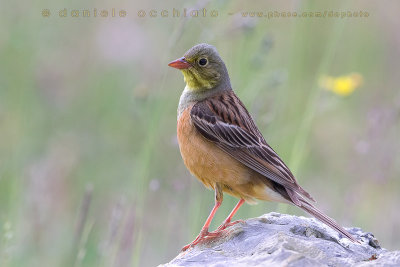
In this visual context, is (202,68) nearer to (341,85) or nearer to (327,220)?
(341,85)

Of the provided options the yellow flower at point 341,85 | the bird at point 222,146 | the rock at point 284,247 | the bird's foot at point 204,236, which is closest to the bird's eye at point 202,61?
the bird at point 222,146

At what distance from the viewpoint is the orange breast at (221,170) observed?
535 centimetres

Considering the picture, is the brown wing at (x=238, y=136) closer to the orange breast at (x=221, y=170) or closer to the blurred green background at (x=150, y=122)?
the orange breast at (x=221, y=170)

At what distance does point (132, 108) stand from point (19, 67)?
2054 millimetres

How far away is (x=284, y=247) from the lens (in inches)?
160

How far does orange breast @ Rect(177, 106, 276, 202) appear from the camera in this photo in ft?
17.5

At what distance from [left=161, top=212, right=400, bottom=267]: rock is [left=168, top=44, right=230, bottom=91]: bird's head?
1285 millimetres

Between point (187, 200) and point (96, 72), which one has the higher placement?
point (96, 72)

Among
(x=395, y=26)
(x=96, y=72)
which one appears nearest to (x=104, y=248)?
(x=96, y=72)

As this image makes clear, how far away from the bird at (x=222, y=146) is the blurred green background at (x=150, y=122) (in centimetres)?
21

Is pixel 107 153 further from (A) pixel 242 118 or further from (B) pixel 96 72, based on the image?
(A) pixel 242 118

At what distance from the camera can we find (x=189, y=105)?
582cm

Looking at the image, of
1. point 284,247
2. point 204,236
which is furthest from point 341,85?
point 284,247

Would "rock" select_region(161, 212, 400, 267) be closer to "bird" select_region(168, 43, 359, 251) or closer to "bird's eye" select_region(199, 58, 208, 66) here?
"bird" select_region(168, 43, 359, 251)
